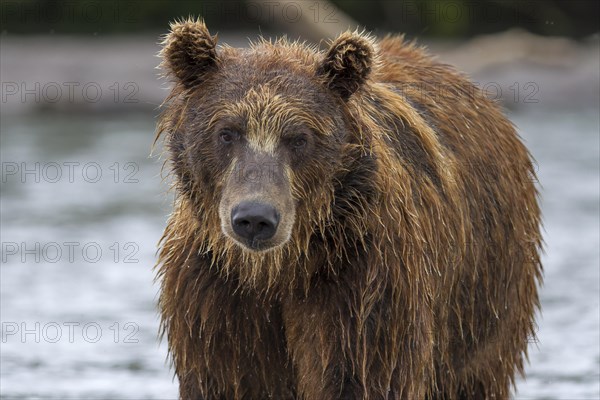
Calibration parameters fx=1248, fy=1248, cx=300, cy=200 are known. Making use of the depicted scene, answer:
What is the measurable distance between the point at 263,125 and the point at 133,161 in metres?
12.2

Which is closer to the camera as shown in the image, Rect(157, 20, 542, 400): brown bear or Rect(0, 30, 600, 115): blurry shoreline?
Rect(157, 20, 542, 400): brown bear

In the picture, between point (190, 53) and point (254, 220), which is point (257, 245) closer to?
point (254, 220)

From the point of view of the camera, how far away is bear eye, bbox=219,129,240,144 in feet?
18.1

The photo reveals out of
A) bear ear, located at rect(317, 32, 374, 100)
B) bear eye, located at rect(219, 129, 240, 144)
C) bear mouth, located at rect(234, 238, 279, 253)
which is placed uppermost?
bear ear, located at rect(317, 32, 374, 100)

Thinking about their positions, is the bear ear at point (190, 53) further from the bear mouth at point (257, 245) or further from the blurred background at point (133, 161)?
the blurred background at point (133, 161)

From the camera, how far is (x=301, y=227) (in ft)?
18.5

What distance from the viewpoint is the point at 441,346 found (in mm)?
6469

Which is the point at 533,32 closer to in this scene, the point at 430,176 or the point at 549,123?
the point at 549,123

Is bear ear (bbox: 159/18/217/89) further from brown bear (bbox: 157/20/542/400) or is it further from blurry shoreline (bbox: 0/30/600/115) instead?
blurry shoreline (bbox: 0/30/600/115)

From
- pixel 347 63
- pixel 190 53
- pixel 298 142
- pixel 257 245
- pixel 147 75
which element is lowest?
pixel 257 245

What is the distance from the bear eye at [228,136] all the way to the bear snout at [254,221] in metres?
0.39

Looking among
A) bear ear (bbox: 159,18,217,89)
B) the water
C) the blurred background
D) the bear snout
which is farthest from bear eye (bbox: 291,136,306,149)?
the blurred background

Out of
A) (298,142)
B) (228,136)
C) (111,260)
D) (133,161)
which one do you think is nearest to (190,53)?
(228,136)

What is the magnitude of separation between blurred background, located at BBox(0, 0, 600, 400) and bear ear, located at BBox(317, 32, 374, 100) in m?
1.55
